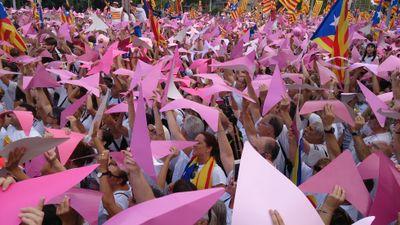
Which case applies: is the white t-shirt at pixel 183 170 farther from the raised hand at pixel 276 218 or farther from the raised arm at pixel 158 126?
the raised hand at pixel 276 218

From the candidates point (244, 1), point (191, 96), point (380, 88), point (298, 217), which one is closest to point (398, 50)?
point (380, 88)

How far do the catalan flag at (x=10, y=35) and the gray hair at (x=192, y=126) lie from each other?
16.3 feet

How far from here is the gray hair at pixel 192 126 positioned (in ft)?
13.1

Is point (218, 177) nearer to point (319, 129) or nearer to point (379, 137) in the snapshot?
point (319, 129)

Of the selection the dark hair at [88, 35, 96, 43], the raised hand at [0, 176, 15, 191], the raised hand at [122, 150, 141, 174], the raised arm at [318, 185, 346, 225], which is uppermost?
the raised hand at [0, 176, 15, 191]

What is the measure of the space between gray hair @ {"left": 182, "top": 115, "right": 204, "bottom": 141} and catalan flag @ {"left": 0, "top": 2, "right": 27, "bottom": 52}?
4.96 metres

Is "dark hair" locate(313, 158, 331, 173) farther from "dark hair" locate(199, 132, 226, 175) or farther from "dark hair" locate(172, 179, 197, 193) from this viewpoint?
"dark hair" locate(172, 179, 197, 193)

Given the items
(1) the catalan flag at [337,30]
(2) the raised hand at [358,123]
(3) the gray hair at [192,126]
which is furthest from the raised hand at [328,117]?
(1) the catalan flag at [337,30]

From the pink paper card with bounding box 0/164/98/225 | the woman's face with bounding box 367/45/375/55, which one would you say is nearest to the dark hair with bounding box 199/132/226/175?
the pink paper card with bounding box 0/164/98/225

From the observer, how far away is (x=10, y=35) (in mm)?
8016

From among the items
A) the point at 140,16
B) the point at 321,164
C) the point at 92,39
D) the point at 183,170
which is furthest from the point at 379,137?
the point at 140,16

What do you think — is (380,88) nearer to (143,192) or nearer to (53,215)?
(143,192)

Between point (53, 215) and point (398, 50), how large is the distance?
6879mm

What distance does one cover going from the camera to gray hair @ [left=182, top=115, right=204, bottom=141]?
398 centimetres
